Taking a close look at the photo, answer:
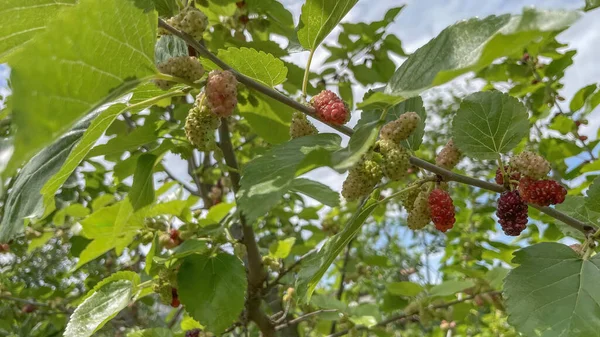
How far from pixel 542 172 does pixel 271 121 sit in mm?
846

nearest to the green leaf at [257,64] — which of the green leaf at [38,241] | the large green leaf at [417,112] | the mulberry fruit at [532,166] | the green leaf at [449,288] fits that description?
the large green leaf at [417,112]

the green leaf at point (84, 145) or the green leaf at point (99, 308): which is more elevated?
the green leaf at point (84, 145)

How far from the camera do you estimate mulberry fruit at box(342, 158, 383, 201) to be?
769 mm

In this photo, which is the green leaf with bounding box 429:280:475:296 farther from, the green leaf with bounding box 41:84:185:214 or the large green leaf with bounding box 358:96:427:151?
the green leaf with bounding box 41:84:185:214

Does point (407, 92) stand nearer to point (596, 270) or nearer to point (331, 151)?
point (331, 151)

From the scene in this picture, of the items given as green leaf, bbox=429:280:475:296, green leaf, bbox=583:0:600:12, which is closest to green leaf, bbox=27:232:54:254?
green leaf, bbox=429:280:475:296

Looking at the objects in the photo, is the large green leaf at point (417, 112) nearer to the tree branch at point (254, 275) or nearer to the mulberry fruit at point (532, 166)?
the mulberry fruit at point (532, 166)

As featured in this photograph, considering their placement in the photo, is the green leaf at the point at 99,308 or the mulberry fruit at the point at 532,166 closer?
the mulberry fruit at the point at 532,166

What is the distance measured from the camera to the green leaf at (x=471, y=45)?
0.47 meters

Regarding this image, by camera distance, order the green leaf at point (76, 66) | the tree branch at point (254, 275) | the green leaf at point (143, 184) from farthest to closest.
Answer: the tree branch at point (254, 275)
the green leaf at point (143, 184)
the green leaf at point (76, 66)

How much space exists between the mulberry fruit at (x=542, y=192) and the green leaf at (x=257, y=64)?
1.43 feet

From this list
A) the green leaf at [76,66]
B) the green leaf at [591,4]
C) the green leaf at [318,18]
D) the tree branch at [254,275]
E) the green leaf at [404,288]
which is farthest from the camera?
the green leaf at [404,288]

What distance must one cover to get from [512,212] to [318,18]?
45cm

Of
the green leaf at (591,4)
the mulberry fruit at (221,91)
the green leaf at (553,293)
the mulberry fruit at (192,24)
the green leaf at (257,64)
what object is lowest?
the green leaf at (553,293)
